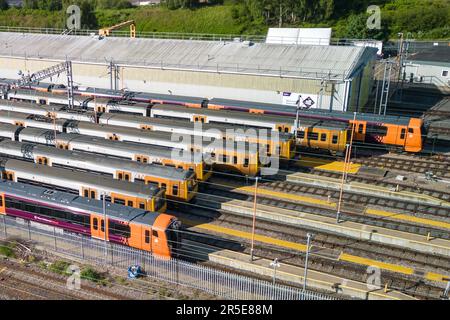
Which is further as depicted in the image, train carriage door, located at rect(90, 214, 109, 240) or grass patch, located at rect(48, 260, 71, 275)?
train carriage door, located at rect(90, 214, 109, 240)

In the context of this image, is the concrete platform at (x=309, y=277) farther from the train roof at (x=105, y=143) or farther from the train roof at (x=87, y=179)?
the train roof at (x=105, y=143)

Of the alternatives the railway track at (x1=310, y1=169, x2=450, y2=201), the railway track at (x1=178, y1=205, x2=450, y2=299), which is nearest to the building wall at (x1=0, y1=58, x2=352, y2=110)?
the railway track at (x1=310, y1=169, x2=450, y2=201)

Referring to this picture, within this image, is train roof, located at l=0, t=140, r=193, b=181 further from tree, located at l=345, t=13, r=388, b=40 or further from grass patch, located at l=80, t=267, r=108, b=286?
tree, located at l=345, t=13, r=388, b=40

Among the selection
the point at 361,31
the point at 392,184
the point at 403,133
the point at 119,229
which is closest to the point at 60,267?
the point at 119,229

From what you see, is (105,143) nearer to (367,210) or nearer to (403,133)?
(367,210)

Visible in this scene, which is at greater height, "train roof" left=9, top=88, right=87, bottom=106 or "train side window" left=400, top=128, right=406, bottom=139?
"train roof" left=9, top=88, right=87, bottom=106

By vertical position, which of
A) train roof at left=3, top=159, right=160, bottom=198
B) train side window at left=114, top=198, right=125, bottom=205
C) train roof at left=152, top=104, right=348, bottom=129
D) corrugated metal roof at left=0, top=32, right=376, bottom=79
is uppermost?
corrugated metal roof at left=0, top=32, right=376, bottom=79
